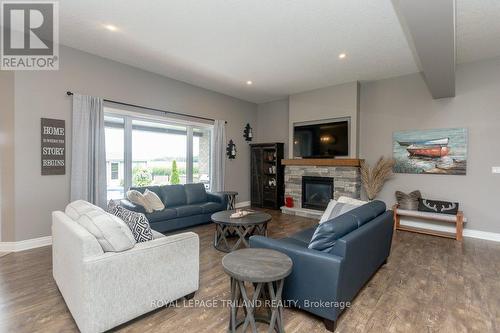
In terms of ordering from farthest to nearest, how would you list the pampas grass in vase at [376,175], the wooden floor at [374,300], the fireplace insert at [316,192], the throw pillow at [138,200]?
the fireplace insert at [316,192]
the pampas grass in vase at [376,175]
the throw pillow at [138,200]
the wooden floor at [374,300]

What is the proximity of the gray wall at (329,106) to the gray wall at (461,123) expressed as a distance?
0.48 m

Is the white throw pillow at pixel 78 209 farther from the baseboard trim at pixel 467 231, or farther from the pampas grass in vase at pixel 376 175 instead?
the baseboard trim at pixel 467 231

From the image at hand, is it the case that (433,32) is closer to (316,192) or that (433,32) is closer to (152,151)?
(316,192)

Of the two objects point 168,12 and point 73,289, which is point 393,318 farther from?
point 168,12

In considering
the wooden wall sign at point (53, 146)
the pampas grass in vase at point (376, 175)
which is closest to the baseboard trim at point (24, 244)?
the wooden wall sign at point (53, 146)

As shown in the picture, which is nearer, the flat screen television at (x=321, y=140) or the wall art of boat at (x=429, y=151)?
the wall art of boat at (x=429, y=151)

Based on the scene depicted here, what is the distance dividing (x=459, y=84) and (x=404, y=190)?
217cm

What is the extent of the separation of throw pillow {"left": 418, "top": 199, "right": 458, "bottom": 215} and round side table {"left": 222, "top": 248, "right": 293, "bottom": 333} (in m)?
3.94

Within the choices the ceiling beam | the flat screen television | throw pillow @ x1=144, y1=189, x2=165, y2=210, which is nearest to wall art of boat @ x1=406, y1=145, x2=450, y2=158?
the flat screen television

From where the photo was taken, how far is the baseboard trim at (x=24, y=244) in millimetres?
3420

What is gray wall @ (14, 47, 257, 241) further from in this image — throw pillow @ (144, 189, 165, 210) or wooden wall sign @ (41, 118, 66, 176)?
throw pillow @ (144, 189, 165, 210)

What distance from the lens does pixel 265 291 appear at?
212cm

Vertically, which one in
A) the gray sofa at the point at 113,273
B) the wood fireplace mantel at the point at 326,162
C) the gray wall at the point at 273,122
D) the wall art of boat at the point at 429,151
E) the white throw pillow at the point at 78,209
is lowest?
the gray sofa at the point at 113,273

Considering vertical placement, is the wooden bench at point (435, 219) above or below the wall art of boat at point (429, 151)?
below
